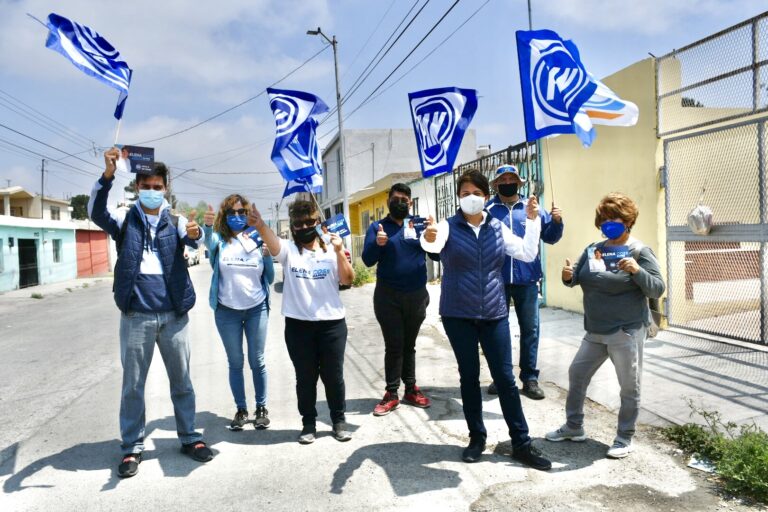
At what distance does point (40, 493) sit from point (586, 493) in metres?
3.31

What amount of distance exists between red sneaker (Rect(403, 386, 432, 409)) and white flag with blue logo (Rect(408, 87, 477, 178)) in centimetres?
202

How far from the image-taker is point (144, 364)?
12.5 feet

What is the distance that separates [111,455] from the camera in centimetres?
402

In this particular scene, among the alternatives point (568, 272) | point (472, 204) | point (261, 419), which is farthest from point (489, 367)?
point (261, 419)

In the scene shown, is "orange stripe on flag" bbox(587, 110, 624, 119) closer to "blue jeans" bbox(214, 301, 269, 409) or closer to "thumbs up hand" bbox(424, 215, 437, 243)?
"thumbs up hand" bbox(424, 215, 437, 243)

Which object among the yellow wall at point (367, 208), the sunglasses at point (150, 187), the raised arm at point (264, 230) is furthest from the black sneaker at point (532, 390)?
the yellow wall at point (367, 208)

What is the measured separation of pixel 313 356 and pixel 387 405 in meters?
0.95

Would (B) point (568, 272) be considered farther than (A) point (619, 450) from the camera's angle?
Yes

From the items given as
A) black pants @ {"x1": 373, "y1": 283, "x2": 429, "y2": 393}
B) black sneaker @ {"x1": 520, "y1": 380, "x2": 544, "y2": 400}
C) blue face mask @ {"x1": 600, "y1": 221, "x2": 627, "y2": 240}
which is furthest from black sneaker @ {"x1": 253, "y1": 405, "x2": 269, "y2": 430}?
blue face mask @ {"x1": 600, "y1": 221, "x2": 627, "y2": 240}

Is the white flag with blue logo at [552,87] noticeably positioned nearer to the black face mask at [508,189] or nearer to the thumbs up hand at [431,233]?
the black face mask at [508,189]

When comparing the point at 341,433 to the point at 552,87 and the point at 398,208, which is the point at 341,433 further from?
the point at 552,87

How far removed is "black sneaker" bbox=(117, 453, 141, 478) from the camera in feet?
11.9

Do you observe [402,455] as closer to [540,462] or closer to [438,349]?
[540,462]

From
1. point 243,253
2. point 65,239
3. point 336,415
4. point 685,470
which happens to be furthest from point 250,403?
point 65,239
